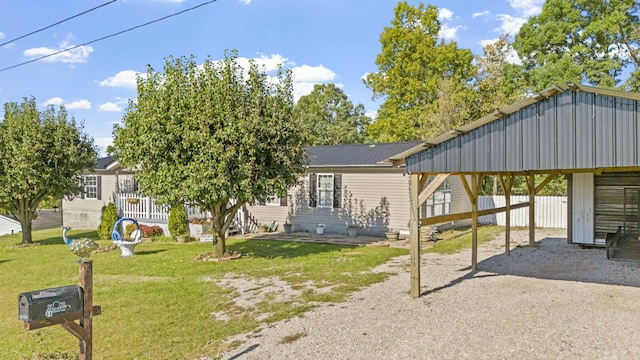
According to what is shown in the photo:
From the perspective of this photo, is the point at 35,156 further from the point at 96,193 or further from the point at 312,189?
the point at 312,189

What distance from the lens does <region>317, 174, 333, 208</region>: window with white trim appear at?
58.6ft

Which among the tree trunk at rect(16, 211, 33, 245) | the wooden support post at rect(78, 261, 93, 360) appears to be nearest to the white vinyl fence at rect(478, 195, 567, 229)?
the wooden support post at rect(78, 261, 93, 360)

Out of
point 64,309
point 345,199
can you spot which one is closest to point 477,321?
point 64,309

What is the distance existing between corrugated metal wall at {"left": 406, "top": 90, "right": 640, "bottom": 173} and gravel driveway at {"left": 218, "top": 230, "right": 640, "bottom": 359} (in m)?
2.38

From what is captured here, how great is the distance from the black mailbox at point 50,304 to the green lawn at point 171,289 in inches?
60.1

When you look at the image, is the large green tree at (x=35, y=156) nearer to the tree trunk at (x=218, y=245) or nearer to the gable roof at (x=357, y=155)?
the tree trunk at (x=218, y=245)

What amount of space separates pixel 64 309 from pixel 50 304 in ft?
0.64

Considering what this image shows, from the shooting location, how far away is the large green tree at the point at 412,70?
30875mm

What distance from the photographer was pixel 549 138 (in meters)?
7.00

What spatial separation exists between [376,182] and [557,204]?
8612 mm

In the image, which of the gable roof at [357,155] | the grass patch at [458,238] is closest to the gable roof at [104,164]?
the gable roof at [357,155]

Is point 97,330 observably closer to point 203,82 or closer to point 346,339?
point 346,339

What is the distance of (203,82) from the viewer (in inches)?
460

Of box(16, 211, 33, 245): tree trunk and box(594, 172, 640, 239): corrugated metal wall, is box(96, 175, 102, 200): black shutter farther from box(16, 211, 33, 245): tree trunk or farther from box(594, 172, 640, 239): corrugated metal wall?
box(594, 172, 640, 239): corrugated metal wall
